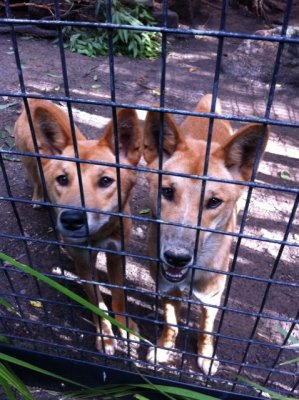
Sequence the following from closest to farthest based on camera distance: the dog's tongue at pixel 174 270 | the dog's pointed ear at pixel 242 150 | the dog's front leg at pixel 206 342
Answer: the dog's pointed ear at pixel 242 150 < the dog's tongue at pixel 174 270 < the dog's front leg at pixel 206 342

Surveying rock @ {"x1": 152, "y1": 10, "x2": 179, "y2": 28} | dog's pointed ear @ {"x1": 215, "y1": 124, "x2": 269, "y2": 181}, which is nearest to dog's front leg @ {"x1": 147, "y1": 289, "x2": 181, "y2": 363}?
dog's pointed ear @ {"x1": 215, "y1": 124, "x2": 269, "y2": 181}

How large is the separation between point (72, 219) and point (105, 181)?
43 cm

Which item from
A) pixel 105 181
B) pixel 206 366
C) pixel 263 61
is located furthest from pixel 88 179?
pixel 263 61

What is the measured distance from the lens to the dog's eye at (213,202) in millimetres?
2314

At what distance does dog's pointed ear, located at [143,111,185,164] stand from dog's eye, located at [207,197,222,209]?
0.39 m

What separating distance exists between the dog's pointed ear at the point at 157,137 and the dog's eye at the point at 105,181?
1.26 feet

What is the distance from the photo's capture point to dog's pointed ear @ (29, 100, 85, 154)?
232 centimetres

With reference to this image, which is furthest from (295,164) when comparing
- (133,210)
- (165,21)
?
(165,21)

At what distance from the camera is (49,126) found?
257cm

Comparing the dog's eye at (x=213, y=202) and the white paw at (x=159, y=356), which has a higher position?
the dog's eye at (x=213, y=202)

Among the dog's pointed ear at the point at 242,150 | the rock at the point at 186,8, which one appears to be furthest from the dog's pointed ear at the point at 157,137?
the rock at the point at 186,8

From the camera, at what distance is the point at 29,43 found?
804 cm

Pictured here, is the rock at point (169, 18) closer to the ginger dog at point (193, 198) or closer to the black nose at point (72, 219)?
the ginger dog at point (193, 198)

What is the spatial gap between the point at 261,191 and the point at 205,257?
227 centimetres
